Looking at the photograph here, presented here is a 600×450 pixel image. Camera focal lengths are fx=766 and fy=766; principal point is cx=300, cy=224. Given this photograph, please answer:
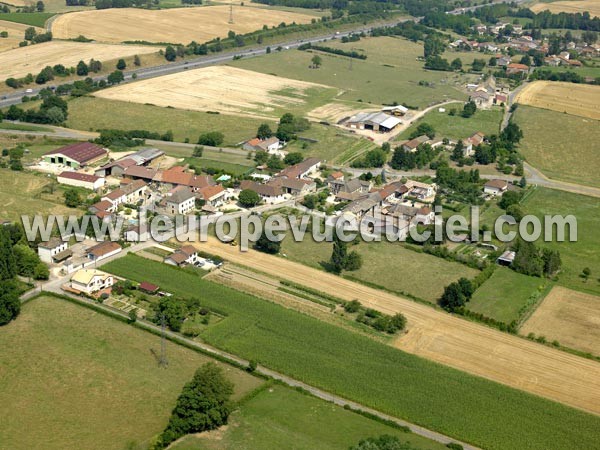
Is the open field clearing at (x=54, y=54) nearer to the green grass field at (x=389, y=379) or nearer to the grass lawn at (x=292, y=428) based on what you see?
Result: the green grass field at (x=389, y=379)

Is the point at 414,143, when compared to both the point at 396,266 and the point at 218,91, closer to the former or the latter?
the point at 396,266

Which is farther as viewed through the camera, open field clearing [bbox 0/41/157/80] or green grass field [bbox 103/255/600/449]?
open field clearing [bbox 0/41/157/80]

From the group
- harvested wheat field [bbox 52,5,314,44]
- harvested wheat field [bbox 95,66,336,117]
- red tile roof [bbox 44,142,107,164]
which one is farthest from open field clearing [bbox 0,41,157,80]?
red tile roof [bbox 44,142,107,164]

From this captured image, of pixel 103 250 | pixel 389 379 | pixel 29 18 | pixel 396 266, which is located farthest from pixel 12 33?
pixel 389 379

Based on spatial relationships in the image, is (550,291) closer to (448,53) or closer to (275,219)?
(275,219)

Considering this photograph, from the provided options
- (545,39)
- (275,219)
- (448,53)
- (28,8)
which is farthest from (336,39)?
(275,219)

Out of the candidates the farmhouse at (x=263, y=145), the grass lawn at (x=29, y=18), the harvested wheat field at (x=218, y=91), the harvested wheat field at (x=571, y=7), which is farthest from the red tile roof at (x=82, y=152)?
the harvested wheat field at (x=571, y=7)

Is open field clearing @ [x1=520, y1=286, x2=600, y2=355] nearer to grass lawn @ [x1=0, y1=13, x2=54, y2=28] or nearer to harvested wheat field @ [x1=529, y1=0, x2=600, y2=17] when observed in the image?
grass lawn @ [x1=0, y1=13, x2=54, y2=28]

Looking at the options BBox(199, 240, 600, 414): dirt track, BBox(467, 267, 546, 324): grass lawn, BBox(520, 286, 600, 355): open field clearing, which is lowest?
BBox(199, 240, 600, 414): dirt track
